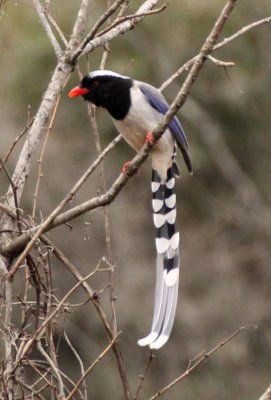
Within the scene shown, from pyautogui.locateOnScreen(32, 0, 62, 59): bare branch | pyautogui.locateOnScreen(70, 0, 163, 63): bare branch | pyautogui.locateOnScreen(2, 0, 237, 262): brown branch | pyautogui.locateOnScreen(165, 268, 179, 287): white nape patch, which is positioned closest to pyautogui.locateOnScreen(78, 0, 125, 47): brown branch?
pyautogui.locateOnScreen(70, 0, 163, 63): bare branch

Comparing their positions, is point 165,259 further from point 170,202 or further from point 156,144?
point 156,144

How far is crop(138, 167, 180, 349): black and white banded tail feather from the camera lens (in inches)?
180

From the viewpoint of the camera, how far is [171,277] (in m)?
4.93

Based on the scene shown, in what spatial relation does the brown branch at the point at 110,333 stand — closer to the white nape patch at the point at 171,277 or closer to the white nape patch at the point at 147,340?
the white nape patch at the point at 147,340

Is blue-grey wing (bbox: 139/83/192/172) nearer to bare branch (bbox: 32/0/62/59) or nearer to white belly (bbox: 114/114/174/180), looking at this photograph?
white belly (bbox: 114/114/174/180)

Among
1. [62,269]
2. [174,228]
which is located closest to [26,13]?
[62,269]

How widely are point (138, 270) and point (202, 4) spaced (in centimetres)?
359

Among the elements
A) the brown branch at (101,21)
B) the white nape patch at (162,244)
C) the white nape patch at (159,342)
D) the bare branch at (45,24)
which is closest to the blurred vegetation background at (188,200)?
the white nape patch at (162,244)

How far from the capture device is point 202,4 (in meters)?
13.8

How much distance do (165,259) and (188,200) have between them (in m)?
10.4

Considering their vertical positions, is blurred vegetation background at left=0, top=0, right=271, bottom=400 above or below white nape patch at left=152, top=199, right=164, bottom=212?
below

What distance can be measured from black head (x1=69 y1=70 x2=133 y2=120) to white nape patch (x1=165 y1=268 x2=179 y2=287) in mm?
694

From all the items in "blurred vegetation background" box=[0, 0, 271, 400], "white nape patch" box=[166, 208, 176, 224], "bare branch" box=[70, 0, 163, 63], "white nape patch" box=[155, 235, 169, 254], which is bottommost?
"blurred vegetation background" box=[0, 0, 271, 400]

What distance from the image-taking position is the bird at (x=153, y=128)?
515 centimetres
